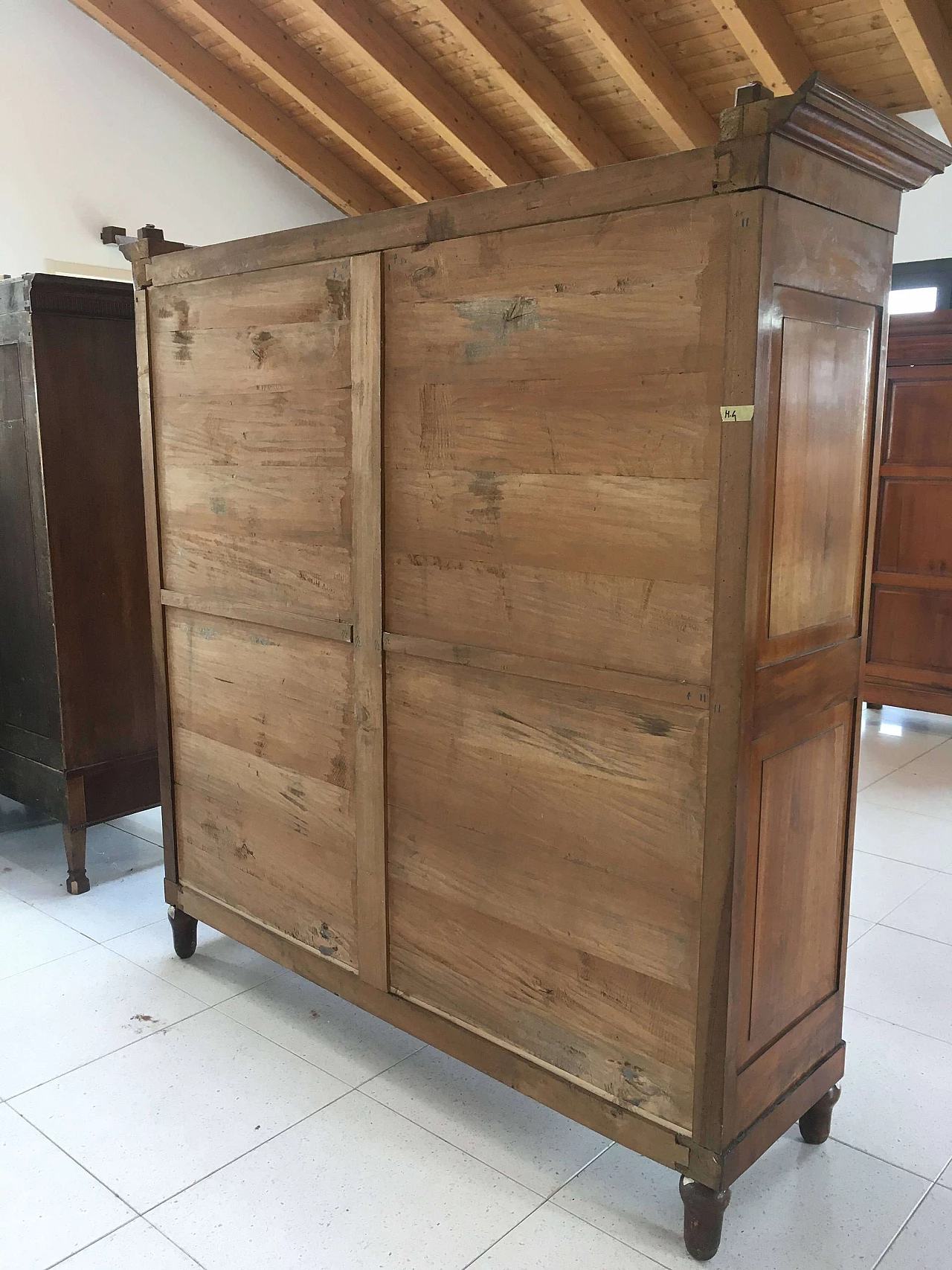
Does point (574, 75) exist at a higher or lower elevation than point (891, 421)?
higher

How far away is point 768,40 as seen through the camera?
5094 millimetres

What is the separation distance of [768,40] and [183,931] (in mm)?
5031

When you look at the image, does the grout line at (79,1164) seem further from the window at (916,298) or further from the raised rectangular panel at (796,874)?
the window at (916,298)

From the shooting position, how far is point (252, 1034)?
230 cm

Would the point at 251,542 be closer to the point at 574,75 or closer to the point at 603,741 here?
the point at 603,741

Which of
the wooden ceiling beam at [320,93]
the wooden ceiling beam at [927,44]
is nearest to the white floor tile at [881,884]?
the wooden ceiling beam at [927,44]

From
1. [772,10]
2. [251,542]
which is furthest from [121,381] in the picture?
[772,10]

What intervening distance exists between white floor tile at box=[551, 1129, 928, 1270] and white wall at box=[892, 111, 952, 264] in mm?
5494

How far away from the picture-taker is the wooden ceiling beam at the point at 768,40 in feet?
16.2

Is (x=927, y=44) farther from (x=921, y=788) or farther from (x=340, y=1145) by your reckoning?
(x=340, y=1145)

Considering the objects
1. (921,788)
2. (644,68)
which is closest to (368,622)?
(921,788)

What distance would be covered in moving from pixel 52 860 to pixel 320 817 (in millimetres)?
1560

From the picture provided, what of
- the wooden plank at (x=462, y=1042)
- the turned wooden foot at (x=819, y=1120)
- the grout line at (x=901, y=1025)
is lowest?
the grout line at (x=901, y=1025)

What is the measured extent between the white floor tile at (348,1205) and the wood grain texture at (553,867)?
0.26 metres
